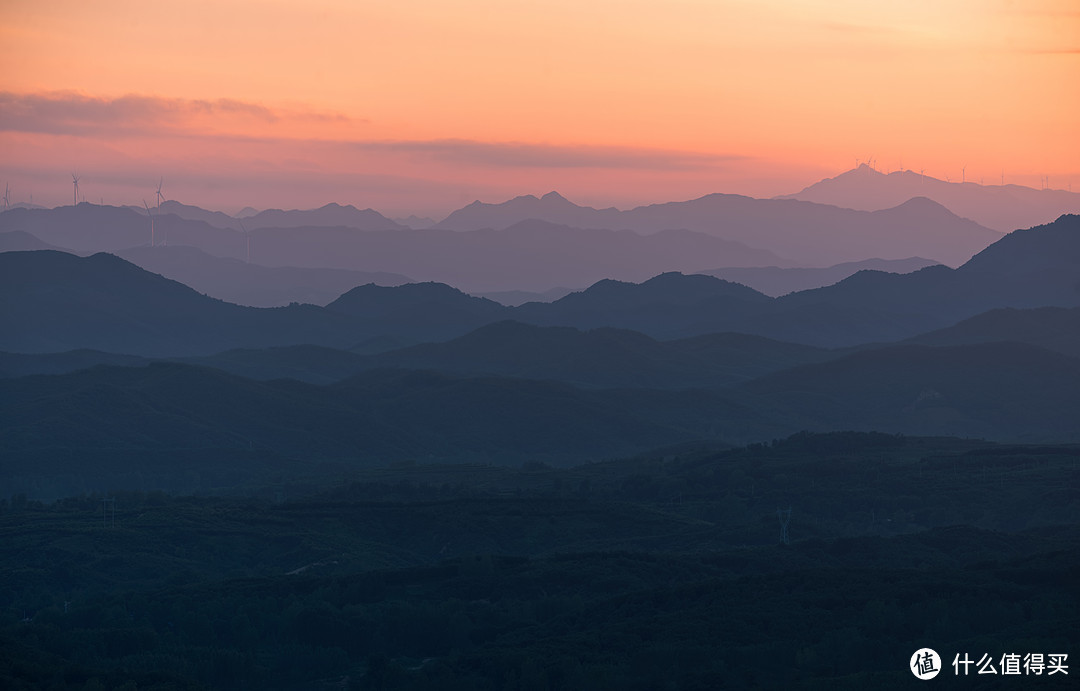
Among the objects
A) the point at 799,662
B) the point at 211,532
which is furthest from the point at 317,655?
the point at 211,532

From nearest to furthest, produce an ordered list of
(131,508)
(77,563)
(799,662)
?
1. (799,662)
2. (77,563)
3. (131,508)

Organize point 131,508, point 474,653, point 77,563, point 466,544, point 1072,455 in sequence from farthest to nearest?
point 1072,455, point 131,508, point 466,544, point 77,563, point 474,653

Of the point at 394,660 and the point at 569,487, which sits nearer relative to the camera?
the point at 394,660

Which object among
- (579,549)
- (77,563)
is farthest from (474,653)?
(77,563)

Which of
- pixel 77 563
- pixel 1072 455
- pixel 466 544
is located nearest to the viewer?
pixel 77 563

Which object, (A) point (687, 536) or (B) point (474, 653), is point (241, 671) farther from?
(A) point (687, 536)

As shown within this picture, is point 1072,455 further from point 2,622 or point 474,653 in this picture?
point 2,622
